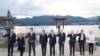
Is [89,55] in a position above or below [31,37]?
below

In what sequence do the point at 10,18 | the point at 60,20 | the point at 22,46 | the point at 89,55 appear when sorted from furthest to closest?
the point at 60,20 → the point at 10,18 → the point at 89,55 → the point at 22,46

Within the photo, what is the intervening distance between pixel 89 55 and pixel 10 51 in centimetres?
543

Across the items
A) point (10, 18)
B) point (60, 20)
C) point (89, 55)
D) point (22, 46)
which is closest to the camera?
point (22, 46)

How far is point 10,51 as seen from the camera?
22719 millimetres

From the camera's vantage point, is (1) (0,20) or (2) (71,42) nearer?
(2) (71,42)

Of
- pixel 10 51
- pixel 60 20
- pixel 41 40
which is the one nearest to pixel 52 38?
pixel 41 40

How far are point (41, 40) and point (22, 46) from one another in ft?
4.13

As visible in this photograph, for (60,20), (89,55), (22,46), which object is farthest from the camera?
(60,20)

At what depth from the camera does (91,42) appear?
21.8 meters

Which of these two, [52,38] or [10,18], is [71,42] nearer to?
[52,38]

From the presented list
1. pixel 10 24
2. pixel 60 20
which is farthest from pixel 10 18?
pixel 60 20

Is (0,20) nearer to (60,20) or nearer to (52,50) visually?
(52,50)

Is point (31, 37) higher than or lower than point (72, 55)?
higher

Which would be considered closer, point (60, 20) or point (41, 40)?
point (41, 40)
